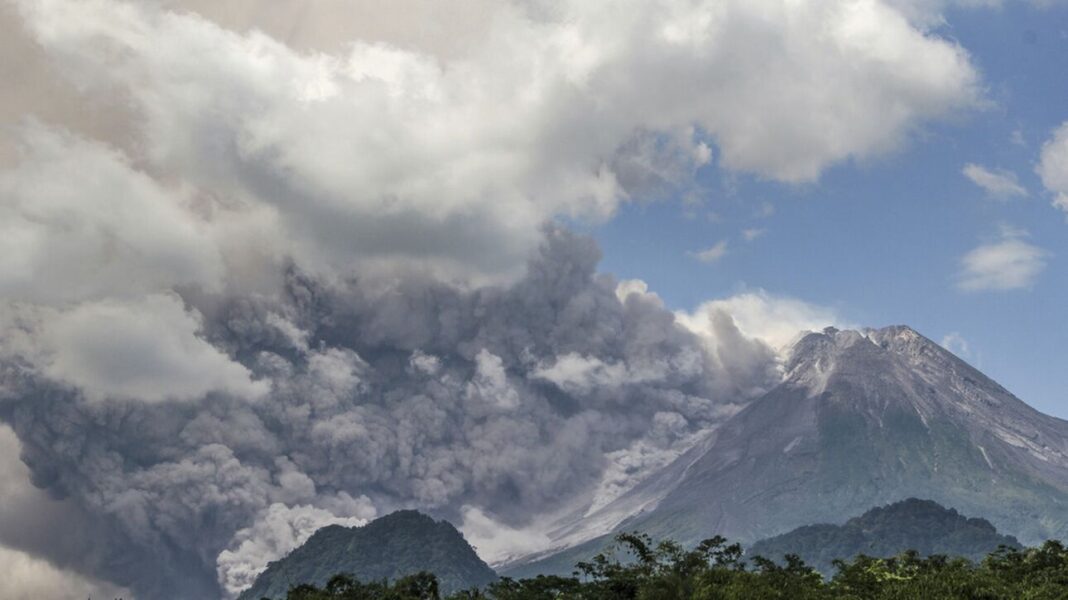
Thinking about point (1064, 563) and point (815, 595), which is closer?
point (815, 595)

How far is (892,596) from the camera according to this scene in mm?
67812

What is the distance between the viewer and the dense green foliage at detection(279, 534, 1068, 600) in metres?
70.3

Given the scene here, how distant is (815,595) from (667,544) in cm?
3758

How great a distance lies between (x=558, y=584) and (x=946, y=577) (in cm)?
5859

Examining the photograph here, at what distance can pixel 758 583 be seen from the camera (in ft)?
250

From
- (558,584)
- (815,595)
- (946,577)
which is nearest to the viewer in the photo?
(946,577)

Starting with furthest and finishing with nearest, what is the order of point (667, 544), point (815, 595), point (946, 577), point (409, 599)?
point (667, 544) < point (409, 599) < point (815, 595) < point (946, 577)

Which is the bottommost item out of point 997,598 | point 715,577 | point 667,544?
point 997,598

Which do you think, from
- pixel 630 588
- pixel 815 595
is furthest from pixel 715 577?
pixel 630 588

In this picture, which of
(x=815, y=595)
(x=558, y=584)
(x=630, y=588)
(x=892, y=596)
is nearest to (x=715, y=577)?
(x=815, y=595)

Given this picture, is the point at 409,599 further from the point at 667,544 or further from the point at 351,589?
the point at 667,544

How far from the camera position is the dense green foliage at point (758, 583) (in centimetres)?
7031

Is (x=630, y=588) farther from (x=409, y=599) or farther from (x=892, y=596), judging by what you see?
(x=892, y=596)

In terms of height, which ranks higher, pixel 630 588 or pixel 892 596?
pixel 630 588
